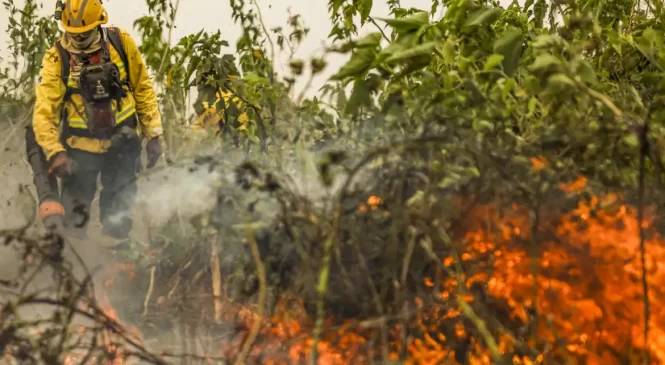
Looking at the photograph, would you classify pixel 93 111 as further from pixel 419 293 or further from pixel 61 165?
pixel 419 293

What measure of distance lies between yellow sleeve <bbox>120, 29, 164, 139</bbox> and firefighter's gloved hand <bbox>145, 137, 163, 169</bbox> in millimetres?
24

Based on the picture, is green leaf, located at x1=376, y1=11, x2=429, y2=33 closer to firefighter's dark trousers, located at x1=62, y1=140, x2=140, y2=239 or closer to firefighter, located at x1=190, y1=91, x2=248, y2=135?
firefighter, located at x1=190, y1=91, x2=248, y2=135

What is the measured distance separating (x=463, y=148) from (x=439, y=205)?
90 millimetres

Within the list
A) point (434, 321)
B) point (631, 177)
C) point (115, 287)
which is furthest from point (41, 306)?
point (631, 177)

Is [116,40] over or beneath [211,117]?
over

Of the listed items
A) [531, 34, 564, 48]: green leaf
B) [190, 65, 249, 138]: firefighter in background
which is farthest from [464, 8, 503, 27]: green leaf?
[190, 65, 249, 138]: firefighter in background

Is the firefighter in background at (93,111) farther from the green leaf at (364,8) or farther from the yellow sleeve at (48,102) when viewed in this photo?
the green leaf at (364,8)

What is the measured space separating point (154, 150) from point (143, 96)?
16cm

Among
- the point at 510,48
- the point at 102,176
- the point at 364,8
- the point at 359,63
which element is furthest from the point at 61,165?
the point at 510,48

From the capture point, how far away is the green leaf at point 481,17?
2.62ft

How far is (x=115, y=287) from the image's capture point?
3.49 feet

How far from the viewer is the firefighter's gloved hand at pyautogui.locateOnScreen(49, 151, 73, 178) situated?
5.05ft

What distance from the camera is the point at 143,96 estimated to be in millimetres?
1650

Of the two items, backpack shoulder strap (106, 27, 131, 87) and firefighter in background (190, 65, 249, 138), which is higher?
backpack shoulder strap (106, 27, 131, 87)
